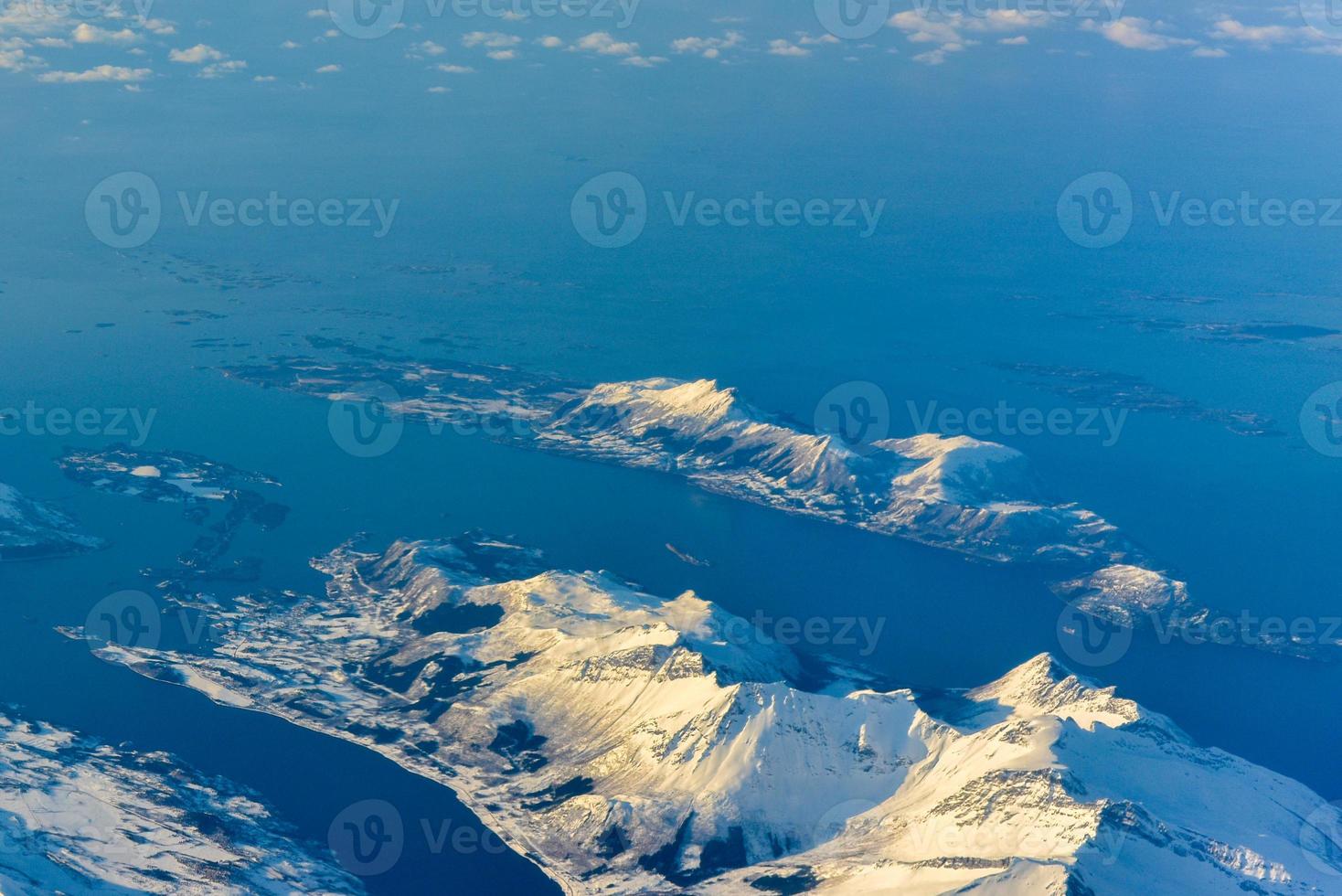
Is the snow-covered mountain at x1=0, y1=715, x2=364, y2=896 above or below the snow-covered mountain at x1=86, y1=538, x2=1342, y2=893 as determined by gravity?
below

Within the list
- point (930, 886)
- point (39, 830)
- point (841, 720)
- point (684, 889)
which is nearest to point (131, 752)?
point (39, 830)

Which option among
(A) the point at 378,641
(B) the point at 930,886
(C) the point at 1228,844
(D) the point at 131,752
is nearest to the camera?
(B) the point at 930,886

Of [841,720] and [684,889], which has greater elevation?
[841,720]

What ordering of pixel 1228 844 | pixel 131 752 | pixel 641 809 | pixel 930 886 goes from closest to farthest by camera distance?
pixel 930 886 < pixel 1228 844 < pixel 641 809 < pixel 131 752

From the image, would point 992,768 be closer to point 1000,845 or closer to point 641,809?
point 1000,845

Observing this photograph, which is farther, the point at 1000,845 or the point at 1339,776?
the point at 1339,776
